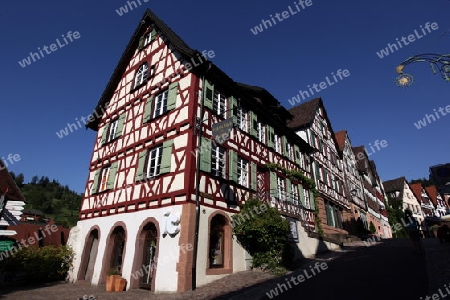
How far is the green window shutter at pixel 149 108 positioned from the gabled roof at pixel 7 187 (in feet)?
17.9

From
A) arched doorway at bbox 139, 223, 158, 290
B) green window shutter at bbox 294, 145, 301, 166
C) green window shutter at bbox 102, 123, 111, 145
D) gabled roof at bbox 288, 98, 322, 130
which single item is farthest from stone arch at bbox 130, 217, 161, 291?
gabled roof at bbox 288, 98, 322, 130

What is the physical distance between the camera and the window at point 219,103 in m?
12.3

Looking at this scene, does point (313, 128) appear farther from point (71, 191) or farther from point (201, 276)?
point (71, 191)

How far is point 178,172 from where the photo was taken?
9922 millimetres

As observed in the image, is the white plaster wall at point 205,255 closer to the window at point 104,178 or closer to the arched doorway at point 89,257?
the window at point 104,178

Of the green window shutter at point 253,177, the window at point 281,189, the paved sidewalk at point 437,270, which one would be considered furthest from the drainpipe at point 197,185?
the paved sidewalk at point 437,270

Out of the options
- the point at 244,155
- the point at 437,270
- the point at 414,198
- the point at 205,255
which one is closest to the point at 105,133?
the point at 244,155

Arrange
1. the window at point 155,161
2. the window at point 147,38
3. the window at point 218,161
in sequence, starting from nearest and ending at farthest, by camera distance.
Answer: the window at point 155,161
the window at point 218,161
the window at point 147,38

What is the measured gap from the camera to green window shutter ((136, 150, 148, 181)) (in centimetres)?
1140

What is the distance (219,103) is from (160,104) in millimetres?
2676

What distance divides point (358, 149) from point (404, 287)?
32.6m

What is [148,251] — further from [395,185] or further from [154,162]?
[395,185]

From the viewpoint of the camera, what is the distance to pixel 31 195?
83.1 meters

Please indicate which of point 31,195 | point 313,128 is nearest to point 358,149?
point 313,128
